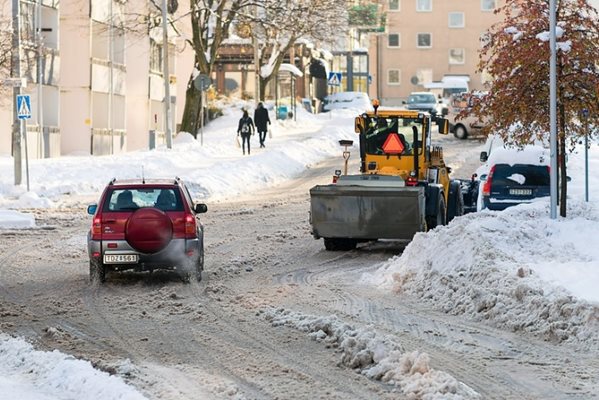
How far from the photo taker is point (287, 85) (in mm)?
80312

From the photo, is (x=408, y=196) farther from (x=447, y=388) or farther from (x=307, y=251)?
(x=447, y=388)

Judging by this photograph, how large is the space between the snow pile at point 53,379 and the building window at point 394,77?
95576 millimetres

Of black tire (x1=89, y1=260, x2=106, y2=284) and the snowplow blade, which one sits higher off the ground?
the snowplow blade

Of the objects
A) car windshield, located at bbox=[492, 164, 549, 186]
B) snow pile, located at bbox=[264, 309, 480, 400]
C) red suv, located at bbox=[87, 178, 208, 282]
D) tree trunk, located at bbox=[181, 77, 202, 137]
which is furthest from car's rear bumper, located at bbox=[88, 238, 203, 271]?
tree trunk, located at bbox=[181, 77, 202, 137]

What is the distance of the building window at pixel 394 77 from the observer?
106 m

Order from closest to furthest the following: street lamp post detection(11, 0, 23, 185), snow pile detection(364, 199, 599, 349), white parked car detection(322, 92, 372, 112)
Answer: snow pile detection(364, 199, 599, 349)
street lamp post detection(11, 0, 23, 185)
white parked car detection(322, 92, 372, 112)

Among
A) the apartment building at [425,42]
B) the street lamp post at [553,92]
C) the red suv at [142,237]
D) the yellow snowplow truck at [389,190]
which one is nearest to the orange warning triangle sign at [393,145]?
the yellow snowplow truck at [389,190]

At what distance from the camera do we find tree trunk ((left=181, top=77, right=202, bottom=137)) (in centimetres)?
4953

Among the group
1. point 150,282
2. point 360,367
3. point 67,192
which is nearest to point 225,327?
point 360,367

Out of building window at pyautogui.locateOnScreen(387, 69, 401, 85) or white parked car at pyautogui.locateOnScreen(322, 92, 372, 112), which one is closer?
white parked car at pyautogui.locateOnScreen(322, 92, 372, 112)

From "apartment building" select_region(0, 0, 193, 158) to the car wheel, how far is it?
1314 centimetres

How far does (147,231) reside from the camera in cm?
1675

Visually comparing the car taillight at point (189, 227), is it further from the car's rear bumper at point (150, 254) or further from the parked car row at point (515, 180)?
the parked car row at point (515, 180)

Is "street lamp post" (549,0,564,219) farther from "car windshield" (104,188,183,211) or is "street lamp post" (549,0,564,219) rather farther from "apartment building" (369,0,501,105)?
"apartment building" (369,0,501,105)
